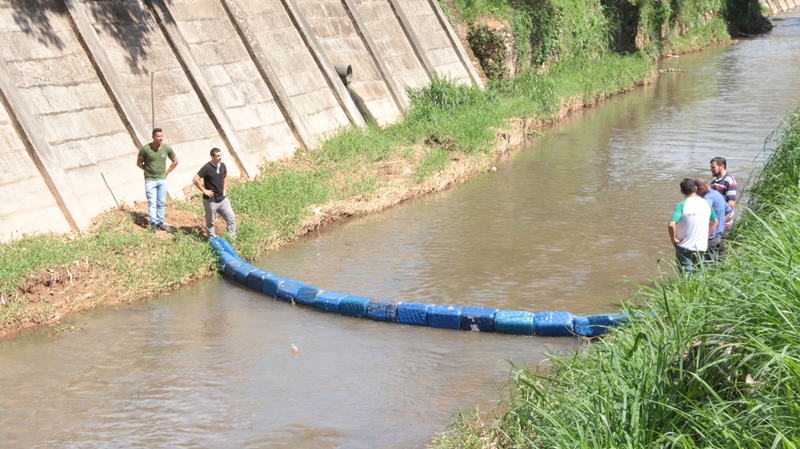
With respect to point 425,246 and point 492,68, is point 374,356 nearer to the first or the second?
point 425,246

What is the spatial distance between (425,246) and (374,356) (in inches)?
172

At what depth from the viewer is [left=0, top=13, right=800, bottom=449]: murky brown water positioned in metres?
8.47

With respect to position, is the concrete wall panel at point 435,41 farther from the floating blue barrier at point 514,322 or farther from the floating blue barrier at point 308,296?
the floating blue barrier at point 514,322

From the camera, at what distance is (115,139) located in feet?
48.0

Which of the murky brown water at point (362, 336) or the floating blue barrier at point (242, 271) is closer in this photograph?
the murky brown water at point (362, 336)

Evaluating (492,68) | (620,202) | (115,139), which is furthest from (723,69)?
(115,139)

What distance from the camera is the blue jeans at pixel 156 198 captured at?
43.5ft

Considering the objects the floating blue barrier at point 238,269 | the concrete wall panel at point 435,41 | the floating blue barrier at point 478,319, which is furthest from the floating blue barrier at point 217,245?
A: the concrete wall panel at point 435,41

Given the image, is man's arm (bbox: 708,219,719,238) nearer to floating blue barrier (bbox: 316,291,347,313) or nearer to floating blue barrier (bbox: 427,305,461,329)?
floating blue barrier (bbox: 427,305,461,329)

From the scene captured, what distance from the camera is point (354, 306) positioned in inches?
442

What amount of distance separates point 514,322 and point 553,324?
0.45 metres

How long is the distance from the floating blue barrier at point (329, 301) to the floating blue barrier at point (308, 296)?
7 centimetres

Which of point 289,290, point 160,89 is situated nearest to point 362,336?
point 289,290

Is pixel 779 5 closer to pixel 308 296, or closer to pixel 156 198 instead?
pixel 156 198
